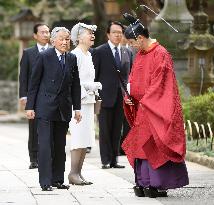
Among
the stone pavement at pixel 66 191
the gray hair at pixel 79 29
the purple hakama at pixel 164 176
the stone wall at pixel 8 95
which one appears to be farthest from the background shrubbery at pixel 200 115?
the stone wall at pixel 8 95

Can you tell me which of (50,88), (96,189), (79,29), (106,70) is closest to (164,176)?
(96,189)

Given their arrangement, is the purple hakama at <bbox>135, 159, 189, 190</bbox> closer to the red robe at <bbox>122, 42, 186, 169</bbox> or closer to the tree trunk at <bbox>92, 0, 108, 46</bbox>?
the red robe at <bbox>122, 42, 186, 169</bbox>

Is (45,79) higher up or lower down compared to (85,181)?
higher up

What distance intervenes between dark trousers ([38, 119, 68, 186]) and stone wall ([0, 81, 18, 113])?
3252 cm

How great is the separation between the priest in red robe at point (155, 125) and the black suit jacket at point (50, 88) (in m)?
0.89

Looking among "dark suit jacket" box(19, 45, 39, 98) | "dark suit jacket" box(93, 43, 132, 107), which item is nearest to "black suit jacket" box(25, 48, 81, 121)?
"dark suit jacket" box(19, 45, 39, 98)

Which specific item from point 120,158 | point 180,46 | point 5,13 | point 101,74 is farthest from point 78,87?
point 5,13

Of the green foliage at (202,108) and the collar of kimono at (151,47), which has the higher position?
the collar of kimono at (151,47)

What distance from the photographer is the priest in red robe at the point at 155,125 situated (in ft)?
36.6

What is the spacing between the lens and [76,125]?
12.8 m

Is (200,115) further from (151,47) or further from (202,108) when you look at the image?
(151,47)

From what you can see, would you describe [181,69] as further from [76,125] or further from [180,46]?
[76,125]

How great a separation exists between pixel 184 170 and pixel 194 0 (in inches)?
511

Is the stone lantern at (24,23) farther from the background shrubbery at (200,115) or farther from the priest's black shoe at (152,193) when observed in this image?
the priest's black shoe at (152,193)
